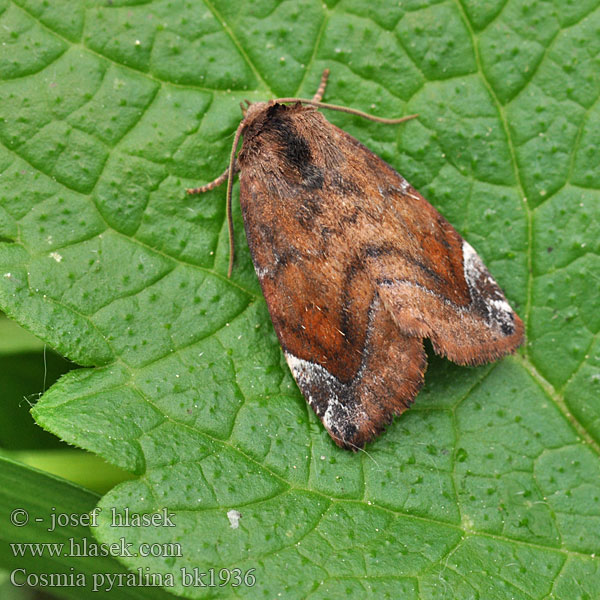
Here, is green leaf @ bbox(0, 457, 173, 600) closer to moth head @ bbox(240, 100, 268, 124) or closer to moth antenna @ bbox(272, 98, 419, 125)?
moth head @ bbox(240, 100, 268, 124)

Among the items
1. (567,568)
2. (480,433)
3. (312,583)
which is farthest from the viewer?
(480,433)

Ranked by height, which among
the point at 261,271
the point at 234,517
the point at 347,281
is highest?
the point at 347,281

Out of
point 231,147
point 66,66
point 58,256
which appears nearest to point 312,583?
point 58,256

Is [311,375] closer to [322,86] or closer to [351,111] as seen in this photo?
[351,111]

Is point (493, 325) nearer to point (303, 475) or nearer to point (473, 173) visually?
point (473, 173)

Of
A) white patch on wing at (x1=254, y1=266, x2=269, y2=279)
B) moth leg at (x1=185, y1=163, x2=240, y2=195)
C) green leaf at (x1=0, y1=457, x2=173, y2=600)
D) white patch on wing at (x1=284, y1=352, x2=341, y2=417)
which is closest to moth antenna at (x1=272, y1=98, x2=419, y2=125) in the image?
moth leg at (x1=185, y1=163, x2=240, y2=195)

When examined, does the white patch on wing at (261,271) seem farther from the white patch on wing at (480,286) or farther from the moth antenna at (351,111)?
the white patch on wing at (480,286)

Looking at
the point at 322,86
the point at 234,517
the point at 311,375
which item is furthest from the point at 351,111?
the point at 234,517
